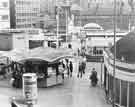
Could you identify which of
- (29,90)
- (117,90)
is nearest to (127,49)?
(117,90)

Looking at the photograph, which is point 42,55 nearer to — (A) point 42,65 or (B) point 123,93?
(A) point 42,65

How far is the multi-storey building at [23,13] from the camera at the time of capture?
89250 mm

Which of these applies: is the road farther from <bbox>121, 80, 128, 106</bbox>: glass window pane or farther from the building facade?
<bbox>121, 80, 128, 106</bbox>: glass window pane

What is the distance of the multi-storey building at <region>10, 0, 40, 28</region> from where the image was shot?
3514 inches

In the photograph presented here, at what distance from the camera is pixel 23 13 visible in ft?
312

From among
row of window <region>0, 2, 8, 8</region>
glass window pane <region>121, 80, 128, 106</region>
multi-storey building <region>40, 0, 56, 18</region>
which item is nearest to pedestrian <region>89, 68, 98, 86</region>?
glass window pane <region>121, 80, 128, 106</region>

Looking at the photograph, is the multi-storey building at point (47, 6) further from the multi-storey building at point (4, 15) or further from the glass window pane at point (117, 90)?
the glass window pane at point (117, 90)

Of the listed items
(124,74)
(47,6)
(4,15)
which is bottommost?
(124,74)

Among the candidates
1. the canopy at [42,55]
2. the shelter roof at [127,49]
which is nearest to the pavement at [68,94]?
the canopy at [42,55]

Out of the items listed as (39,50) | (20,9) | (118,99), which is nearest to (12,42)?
(39,50)

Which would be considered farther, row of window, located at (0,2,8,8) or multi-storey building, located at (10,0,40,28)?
multi-storey building, located at (10,0,40,28)

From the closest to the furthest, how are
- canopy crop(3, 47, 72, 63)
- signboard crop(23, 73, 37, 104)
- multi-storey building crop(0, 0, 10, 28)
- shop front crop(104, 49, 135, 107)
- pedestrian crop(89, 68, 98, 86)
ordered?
1. signboard crop(23, 73, 37, 104)
2. shop front crop(104, 49, 135, 107)
3. canopy crop(3, 47, 72, 63)
4. pedestrian crop(89, 68, 98, 86)
5. multi-storey building crop(0, 0, 10, 28)

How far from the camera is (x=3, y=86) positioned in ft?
74.2

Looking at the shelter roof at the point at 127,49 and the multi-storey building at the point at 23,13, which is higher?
the multi-storey building at the point at 23,13
